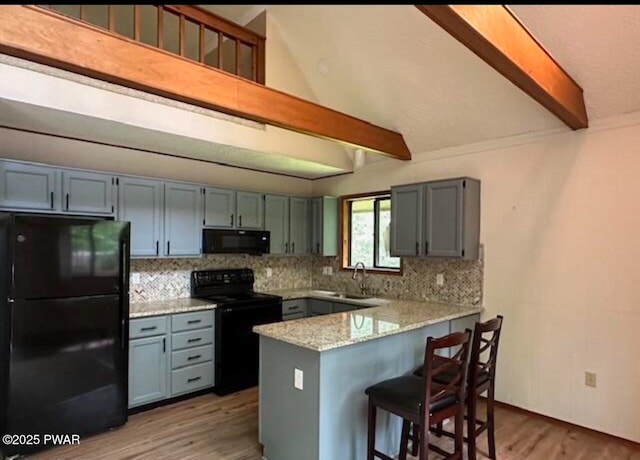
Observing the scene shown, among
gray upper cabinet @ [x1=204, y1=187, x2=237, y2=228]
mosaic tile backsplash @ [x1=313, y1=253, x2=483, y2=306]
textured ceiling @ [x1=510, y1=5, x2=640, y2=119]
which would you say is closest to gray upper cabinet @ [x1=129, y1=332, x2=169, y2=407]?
gray upper cabinet @ [x1=204, y1=187, x2=237, y2=228]

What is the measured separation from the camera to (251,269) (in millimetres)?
5023

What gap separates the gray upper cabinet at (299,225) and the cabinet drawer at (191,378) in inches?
72.3

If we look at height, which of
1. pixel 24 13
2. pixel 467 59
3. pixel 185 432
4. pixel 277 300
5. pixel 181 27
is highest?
pixel 181 27

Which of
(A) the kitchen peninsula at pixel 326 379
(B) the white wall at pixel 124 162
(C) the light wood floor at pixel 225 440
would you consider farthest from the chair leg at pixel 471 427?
(B) the white wall at pixel 124 162

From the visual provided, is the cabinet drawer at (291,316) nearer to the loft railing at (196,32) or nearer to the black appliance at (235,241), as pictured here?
the black appliance at (235,241)

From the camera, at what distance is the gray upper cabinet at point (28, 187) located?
3.06 meters

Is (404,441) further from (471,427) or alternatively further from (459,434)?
(471,427)

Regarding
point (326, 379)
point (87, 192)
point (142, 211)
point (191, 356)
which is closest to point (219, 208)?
point (142, 211)

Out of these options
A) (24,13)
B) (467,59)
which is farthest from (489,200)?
(24,13)

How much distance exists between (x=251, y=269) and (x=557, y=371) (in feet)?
11.2

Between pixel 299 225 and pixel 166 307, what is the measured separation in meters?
2.08

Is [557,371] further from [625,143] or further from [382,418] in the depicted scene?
[625,143]

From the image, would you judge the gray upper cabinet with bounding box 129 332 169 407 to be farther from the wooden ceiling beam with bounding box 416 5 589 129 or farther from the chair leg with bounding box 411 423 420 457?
the wooden ceiling beam with bounding box 416 5 589 129

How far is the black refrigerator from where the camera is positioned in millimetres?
2758
